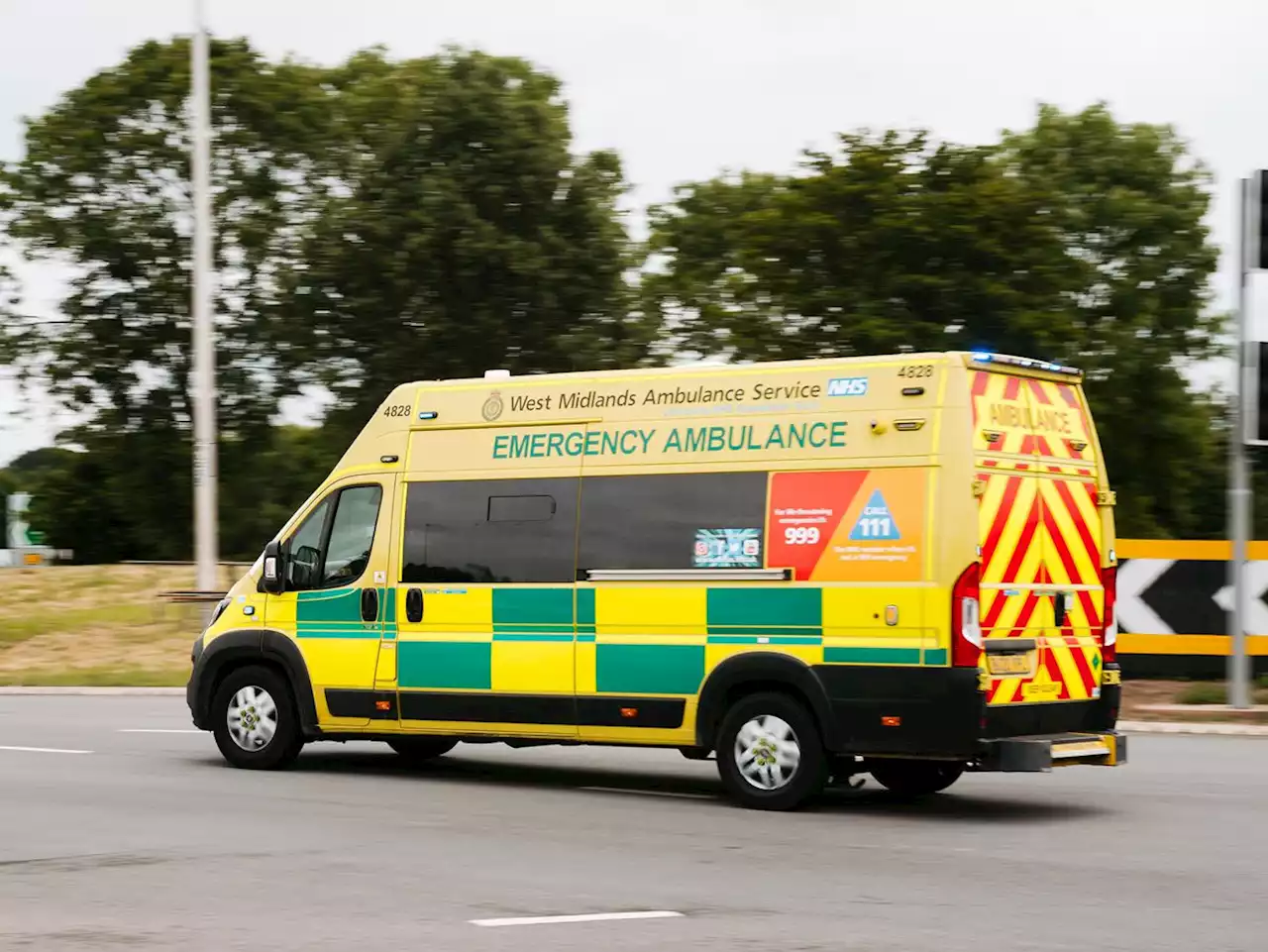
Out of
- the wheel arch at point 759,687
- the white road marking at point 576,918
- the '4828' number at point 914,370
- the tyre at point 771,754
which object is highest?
the '4828' number at point 914,370

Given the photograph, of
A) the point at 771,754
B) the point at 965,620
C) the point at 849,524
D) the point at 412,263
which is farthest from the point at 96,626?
the point at 965,620

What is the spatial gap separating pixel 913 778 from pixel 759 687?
147cm

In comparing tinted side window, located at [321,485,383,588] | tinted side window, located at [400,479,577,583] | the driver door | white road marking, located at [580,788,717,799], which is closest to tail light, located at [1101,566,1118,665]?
white road marking, located at [580,788,717,799]

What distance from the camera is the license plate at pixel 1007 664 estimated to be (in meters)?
10.9

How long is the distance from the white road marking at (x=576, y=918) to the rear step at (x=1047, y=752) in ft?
11.1

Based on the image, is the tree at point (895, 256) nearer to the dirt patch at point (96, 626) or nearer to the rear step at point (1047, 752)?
the dirt patch at point (96, 626)

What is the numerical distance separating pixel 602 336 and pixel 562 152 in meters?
3.96

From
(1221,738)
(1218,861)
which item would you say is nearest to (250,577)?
(1218,861)

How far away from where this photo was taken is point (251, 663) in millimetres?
13711

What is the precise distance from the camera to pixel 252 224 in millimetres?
44344

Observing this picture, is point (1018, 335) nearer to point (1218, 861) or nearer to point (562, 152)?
point (562, 152)

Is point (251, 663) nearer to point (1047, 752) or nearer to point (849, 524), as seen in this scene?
point (849, 524)

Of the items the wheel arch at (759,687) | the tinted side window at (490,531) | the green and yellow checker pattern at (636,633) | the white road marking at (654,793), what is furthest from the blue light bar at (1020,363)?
the white road marking at (654,793)

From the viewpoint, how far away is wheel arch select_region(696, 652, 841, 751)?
439 inches
